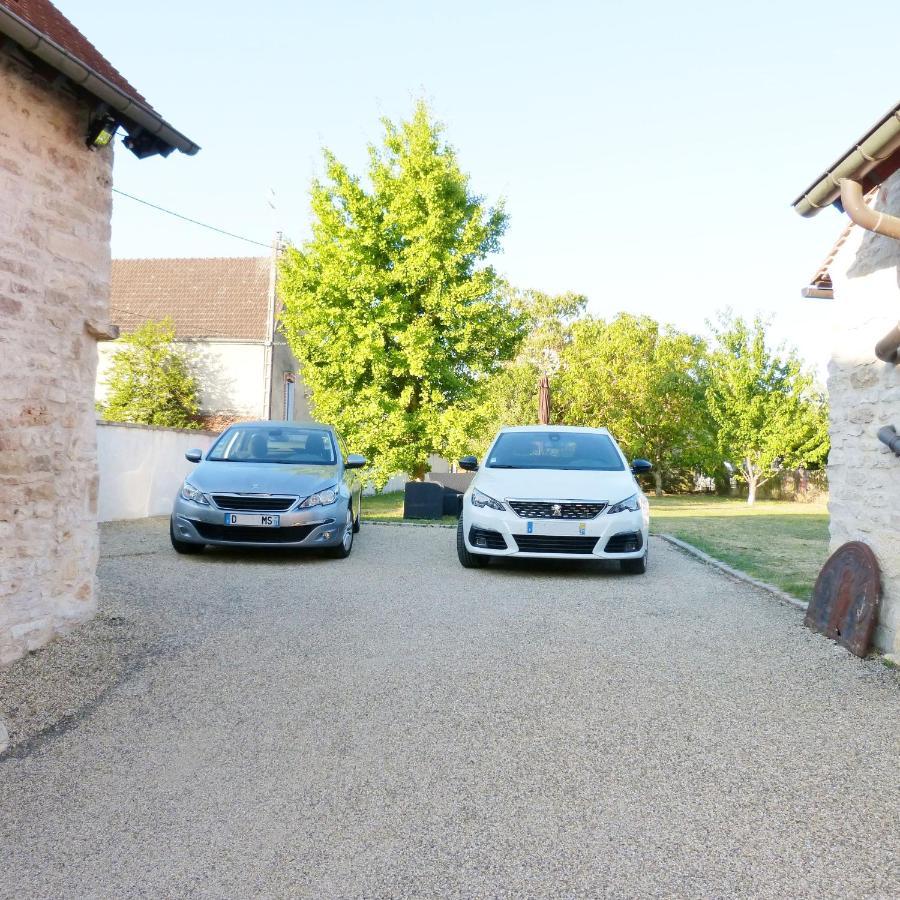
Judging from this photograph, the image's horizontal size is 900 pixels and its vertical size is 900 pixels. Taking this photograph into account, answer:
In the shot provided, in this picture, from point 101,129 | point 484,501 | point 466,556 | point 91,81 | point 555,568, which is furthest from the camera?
point 555,568

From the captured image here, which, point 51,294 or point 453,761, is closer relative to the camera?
point 453,761

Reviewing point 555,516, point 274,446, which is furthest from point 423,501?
point 555,516

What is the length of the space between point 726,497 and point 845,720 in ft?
124

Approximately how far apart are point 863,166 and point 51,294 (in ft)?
17.4

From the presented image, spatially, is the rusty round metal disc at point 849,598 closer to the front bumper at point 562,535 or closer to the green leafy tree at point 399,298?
the front bumper at point 562,535

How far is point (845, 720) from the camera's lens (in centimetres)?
466

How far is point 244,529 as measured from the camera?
992 centimetres

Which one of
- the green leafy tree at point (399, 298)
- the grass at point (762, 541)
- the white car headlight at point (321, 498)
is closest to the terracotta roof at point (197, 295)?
the green leafy tree at point (399, 298)

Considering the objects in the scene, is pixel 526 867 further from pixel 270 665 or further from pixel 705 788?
pixel 270 665

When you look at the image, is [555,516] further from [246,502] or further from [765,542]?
[765,542]

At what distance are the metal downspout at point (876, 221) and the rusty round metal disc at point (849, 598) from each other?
4.69 feet

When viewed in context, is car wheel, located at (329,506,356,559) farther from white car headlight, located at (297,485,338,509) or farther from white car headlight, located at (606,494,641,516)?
white car headlight, located at (606,494,641,516)

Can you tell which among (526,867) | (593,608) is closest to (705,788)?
(526,867)

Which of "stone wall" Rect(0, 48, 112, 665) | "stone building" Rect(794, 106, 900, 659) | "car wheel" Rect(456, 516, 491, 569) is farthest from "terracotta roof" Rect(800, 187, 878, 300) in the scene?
"stone wall" Rect(0, 48, 112, 665)
